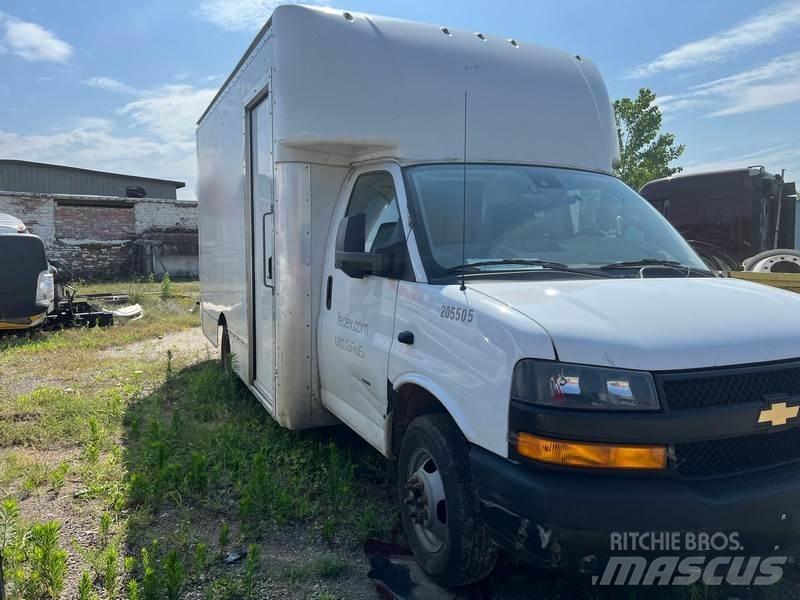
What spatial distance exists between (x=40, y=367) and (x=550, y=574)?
746cm

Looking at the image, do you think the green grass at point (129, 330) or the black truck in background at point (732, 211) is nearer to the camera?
the green grass at point (129, 330)

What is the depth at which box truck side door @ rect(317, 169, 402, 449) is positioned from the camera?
3.61m

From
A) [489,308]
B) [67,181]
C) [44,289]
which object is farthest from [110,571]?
[67,181]

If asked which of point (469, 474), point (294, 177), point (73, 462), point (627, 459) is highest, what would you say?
point (294, 177)

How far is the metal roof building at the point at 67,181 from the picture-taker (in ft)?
101

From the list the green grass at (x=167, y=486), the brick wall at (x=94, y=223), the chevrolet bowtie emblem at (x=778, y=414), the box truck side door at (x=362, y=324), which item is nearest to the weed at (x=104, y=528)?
the green grass at (x=167, y=486)

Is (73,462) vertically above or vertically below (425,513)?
below

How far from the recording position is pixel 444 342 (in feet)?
9.71

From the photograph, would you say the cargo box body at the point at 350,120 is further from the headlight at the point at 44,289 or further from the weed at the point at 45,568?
the headlight at the point at 44,289

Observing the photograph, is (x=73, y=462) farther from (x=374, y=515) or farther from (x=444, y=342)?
(x=444, y=342)

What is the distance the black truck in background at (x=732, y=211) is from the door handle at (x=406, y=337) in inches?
367

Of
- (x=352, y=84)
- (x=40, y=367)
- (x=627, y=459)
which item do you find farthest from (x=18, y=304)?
(x=627, y=459)

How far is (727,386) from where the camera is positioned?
7.90 feet

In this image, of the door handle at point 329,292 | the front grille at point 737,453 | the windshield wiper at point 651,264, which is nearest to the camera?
the front grille at point 737,453
